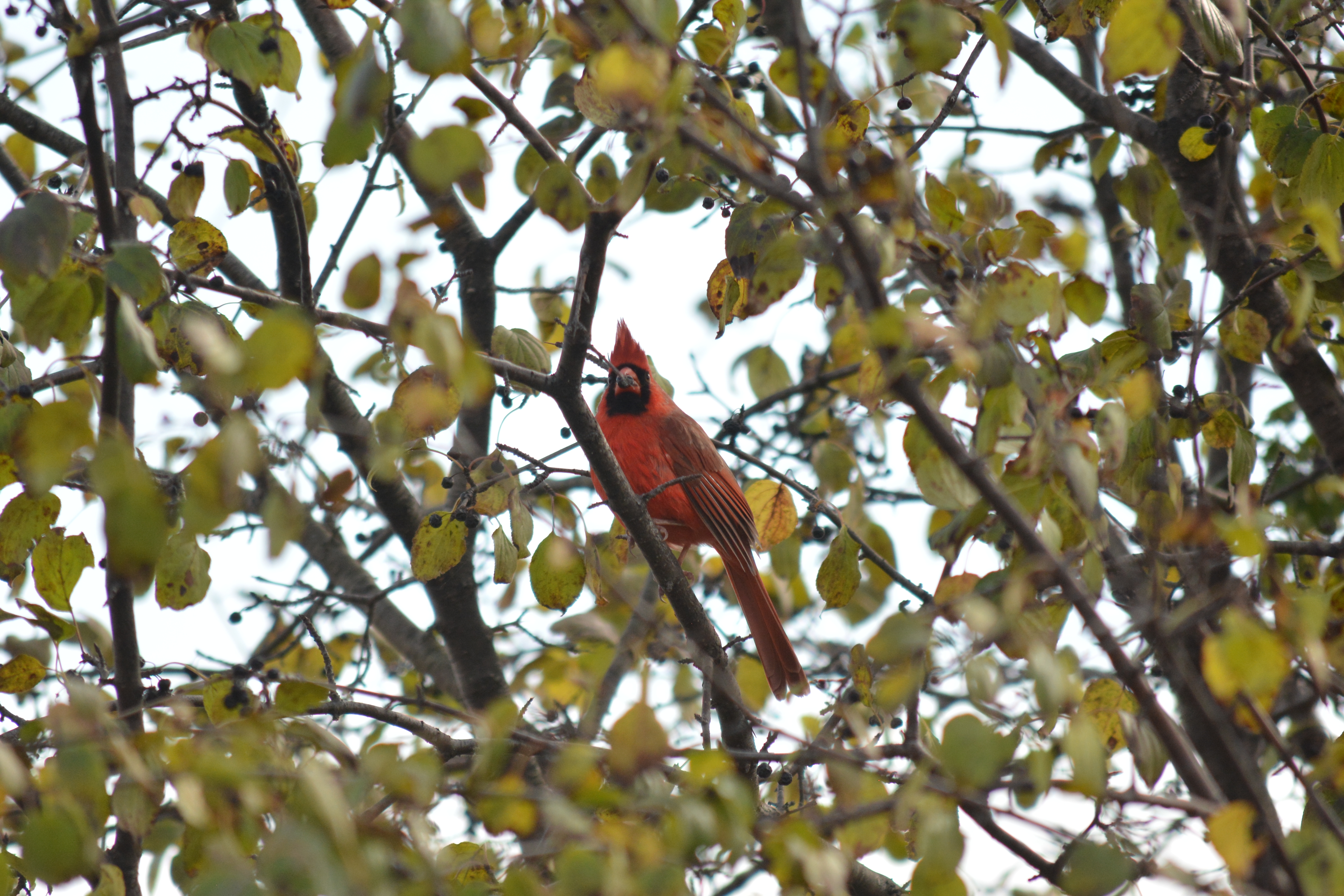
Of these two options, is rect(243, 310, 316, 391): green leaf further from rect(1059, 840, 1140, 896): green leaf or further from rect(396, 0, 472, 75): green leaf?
rect(1059, 840, 1140, 896): green leaf

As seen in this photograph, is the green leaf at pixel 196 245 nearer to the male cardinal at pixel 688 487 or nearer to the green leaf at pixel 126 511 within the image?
the green leaf at pixel 126 511

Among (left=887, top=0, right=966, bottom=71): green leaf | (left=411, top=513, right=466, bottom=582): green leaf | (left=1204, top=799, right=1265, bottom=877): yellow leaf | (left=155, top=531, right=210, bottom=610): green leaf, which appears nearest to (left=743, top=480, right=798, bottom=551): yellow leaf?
(left=411, top=513, right=466, bottom=582): green leaf

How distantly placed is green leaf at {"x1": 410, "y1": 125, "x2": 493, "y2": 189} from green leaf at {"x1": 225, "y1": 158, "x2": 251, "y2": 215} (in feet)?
4.87

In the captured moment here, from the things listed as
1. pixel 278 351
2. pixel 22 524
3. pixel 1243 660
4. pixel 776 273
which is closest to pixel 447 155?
pixel 278 351

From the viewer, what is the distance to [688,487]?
182 inches

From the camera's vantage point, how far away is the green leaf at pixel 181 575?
2.32 metres

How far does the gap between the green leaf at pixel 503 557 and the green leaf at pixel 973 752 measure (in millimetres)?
1390

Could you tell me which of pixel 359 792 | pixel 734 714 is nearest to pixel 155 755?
pixel 359 792

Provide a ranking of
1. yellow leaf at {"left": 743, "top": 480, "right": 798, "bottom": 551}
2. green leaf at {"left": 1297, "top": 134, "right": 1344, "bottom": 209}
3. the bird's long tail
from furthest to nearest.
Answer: the bird's long tail < yellow leaf at {"left": 743, "top": 480, "right": 798, "bottom": 551} < green leaf at {"left": 1297, "top": 134, "right": 1344, "bottom": 209}

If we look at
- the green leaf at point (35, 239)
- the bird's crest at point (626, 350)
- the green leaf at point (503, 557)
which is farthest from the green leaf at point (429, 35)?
the bird's crest at point (626, 350)

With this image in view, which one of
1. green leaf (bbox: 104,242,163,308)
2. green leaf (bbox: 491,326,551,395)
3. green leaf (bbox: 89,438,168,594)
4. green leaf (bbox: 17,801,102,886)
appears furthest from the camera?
green leaf (bbox: 491,326,551,395)

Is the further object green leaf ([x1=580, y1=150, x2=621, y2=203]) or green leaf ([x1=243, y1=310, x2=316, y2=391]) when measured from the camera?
green leaf ([x1=580, y1=150, x2=621, y2=203])

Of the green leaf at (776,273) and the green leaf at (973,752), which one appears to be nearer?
the green leaf at (973,752)

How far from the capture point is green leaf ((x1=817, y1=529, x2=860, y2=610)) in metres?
2.61
